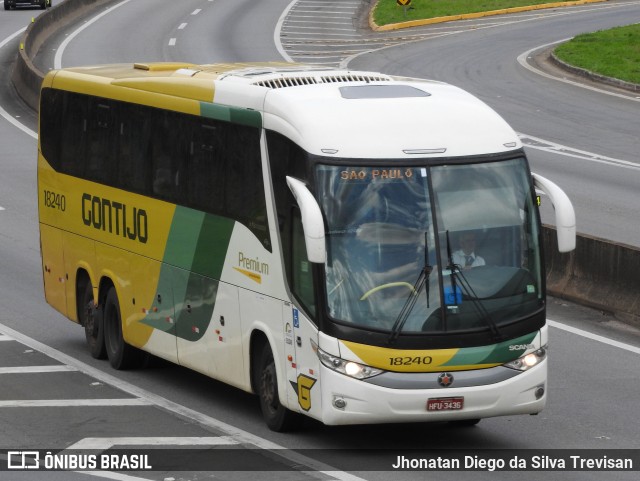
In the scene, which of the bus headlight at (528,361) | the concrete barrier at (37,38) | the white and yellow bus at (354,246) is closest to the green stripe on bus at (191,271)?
the white and yellow bus at (354,246)

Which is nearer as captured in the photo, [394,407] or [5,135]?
[394,407]

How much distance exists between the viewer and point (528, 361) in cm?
1229

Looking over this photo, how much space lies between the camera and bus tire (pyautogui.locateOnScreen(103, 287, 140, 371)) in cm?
1661

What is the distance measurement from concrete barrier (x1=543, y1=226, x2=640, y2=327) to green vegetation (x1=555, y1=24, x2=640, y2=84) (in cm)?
2280

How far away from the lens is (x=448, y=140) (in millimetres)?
12367

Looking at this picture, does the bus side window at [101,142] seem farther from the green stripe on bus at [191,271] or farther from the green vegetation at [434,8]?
the green vegetation at [434,8]

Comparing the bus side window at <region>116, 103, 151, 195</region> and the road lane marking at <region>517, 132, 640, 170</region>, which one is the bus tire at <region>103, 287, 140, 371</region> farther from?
the road lane marking at <region>517, 132, 640, 170</region>

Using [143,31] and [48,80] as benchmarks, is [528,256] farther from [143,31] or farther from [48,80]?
[143,31]

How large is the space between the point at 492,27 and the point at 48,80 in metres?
38.5

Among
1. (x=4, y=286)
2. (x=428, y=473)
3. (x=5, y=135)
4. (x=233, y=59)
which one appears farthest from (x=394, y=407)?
(x=233, y=59)

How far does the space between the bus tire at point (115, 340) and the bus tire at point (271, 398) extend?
11.1 ft

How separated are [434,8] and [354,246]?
1957 inches

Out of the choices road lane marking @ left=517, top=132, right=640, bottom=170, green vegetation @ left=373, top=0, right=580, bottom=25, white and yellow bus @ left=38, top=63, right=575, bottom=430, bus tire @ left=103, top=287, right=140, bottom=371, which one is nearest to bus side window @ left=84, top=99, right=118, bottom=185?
bus tire @ left=103, top=287, right=140, bottom=371

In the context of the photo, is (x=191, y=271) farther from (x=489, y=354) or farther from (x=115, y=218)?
(x=489, y=354)
